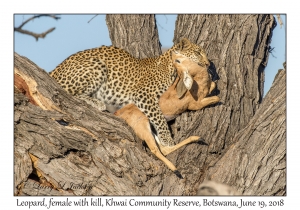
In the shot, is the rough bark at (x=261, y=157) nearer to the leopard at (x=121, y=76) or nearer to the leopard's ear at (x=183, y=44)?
the leopard at (x=121, y=76)

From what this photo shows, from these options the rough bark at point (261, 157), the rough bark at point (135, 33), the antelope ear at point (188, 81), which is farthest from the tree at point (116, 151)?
the rough bark at point (135, 33)

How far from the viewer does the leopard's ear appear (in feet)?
25.8

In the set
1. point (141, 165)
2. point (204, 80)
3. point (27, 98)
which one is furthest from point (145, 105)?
point (27, 98)

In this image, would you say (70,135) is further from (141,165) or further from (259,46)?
(259,46)

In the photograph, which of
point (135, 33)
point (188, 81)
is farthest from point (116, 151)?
point (135, 33)

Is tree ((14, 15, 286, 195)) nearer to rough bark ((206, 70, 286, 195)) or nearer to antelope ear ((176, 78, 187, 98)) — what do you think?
rough bark ((206, 70, 286, 195))

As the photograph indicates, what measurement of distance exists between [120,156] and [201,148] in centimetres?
122

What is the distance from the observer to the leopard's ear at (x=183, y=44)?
25.8 ft

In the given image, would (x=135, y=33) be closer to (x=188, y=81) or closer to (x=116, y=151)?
(x=188, y=81)

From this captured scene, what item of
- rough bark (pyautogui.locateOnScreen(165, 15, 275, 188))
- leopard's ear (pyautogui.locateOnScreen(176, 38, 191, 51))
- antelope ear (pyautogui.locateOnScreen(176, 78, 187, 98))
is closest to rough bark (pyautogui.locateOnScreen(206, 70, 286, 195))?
rough bark (pyautogui.locateOnScreen(165, 15, 275, 188))

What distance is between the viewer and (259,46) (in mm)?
7828

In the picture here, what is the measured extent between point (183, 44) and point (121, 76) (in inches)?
43.6

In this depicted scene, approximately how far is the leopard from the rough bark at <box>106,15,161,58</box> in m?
0.25
